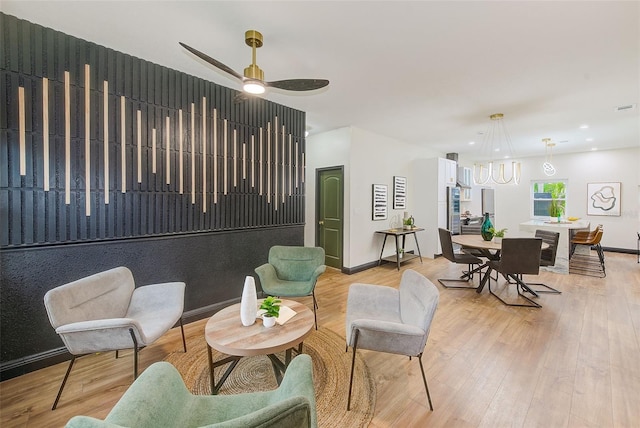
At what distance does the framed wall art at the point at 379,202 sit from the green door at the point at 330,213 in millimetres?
792

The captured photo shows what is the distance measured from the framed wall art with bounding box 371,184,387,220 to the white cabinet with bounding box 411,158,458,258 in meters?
1.30

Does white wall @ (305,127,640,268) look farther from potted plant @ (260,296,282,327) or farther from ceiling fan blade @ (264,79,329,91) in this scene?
potted plant @ (260,296,282,327)

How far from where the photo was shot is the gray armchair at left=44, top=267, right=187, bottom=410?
73.1 inches

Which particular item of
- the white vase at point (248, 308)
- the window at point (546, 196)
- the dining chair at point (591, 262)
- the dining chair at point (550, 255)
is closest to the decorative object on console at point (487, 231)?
the dining chair at point (550, 255)

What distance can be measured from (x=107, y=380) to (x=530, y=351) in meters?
3.67

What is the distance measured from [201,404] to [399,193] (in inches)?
228

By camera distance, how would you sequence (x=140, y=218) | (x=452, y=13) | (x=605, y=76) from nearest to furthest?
(x=452, y=13) < (x=140, y=218) < (x=605, y=76)

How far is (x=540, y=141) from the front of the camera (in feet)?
20.6

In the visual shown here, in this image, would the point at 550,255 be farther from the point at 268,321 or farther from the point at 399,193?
the point at 268,321

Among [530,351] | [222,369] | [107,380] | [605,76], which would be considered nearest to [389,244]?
[530,351]

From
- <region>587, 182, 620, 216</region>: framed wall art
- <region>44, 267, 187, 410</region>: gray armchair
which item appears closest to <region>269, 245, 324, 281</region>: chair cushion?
<region>44, 267, 187, 410</region>: gray armchair

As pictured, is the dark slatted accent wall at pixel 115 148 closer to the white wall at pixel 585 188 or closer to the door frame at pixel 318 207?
the door frame at pixel 318 207

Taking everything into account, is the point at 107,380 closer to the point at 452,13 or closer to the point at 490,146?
the point at 452,13

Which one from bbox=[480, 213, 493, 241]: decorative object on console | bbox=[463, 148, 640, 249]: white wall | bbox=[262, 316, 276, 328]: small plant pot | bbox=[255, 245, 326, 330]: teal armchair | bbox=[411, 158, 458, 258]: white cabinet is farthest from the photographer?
bbox=[463, 148, 640, 249]: white wall
